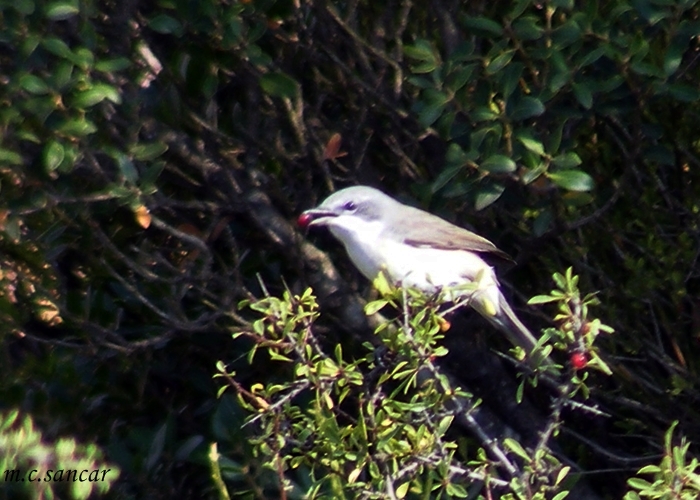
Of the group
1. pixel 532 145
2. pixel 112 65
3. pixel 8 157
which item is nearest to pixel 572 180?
pixel 532 145

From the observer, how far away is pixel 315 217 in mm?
3949

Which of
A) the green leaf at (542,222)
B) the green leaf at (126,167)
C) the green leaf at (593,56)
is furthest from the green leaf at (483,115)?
the green leaf at (126,167)

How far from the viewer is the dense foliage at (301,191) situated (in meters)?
3.43

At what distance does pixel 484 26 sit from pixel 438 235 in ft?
3.14

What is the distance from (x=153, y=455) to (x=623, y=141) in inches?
86.4

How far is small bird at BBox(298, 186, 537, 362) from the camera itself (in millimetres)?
3979

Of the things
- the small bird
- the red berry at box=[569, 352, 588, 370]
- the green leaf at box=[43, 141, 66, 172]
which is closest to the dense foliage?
the green leaf at box=[43, 141, 66, 172]

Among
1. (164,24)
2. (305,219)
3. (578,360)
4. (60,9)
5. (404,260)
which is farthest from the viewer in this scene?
(404,260)

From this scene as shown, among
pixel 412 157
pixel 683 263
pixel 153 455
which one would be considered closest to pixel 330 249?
pixel 412 157

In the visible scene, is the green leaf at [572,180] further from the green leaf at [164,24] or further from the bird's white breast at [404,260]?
the green leaf at [164,24]

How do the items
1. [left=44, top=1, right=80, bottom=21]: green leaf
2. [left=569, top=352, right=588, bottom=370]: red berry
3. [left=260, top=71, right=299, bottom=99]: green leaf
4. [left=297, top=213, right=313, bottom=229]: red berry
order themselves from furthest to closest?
[left=297, top=213, right=313, bottom=229]: red berry < [left=260, top=71, right=299, bottom=99]: green leaf < [left=44, top=1, right=80, bottom=21]: green leaf < [left=569, top=352, right=588, bottom=370]: red berry

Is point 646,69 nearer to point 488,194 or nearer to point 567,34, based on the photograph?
point 567,34

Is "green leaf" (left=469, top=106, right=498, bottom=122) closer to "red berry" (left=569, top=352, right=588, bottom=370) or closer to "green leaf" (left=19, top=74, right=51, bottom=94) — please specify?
"red berry" (left=569, top=352, right=588, bottom=370)

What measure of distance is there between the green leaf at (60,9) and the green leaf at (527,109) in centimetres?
143
